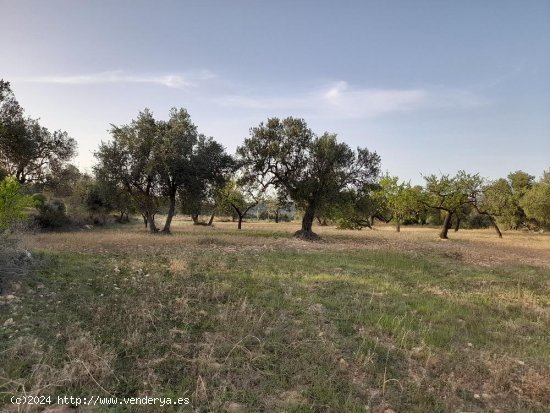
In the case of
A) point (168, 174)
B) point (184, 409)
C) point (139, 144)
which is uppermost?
point (139, 144)

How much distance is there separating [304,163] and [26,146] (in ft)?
80.7

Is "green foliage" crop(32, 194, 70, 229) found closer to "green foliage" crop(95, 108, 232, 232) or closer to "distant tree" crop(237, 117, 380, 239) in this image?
"green foliage" crop(95, 108, 232, 232)

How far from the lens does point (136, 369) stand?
584cm

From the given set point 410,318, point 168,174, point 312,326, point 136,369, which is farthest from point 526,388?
point 168,174

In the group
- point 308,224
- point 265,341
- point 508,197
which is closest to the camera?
point 265,341

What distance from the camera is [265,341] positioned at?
7.16 metres

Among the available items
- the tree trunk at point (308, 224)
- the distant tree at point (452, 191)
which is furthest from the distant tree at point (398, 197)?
the tree trunk at point (308, 224)

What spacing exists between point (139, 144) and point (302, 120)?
14.8 metres

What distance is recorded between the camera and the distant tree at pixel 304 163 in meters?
31.5

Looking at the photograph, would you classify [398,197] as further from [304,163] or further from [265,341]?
[265,341]

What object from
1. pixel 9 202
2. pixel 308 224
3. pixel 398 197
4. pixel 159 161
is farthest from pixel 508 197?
pixel 9 202

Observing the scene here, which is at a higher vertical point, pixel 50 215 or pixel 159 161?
pixel 159 161

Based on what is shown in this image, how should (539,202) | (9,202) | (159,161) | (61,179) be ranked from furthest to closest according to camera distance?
1. (539,202)
2. (61,179)
3. (159,161)
4. (9,202)

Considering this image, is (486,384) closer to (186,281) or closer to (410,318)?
(410,318)
